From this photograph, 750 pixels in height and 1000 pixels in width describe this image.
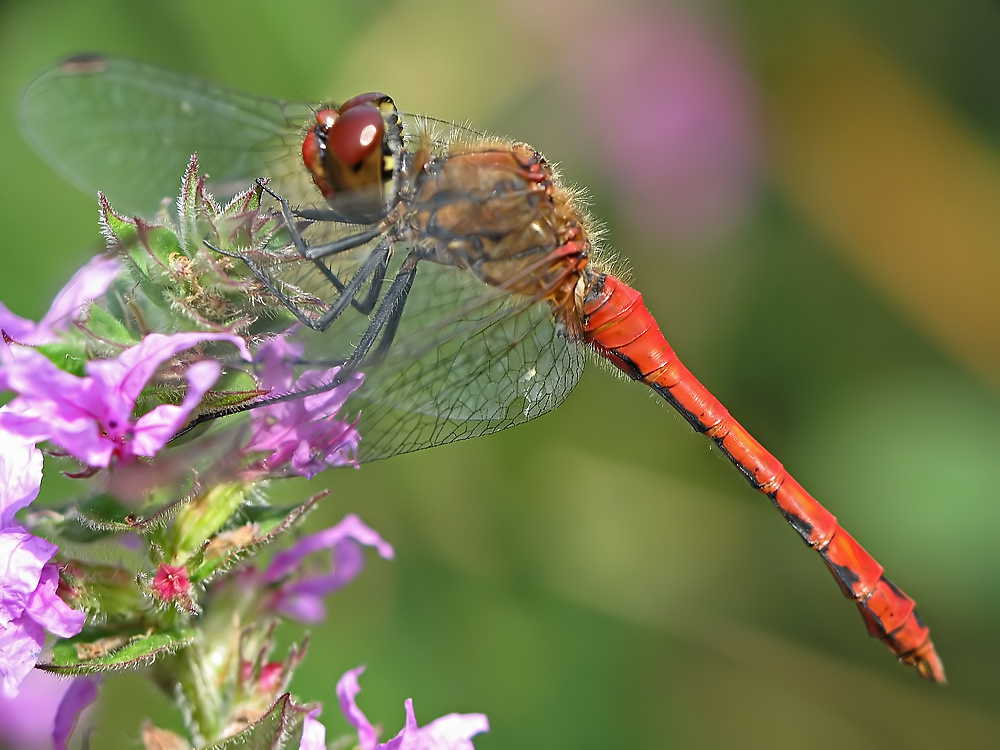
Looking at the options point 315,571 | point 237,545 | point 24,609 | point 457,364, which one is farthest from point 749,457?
point 24,609

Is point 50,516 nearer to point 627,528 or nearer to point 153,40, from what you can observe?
point 627,528

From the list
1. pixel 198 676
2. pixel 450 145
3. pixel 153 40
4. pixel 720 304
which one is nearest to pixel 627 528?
pixel 720 304

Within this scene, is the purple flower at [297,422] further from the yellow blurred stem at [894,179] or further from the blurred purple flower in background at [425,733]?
the yellow blurred stem at [894,179]

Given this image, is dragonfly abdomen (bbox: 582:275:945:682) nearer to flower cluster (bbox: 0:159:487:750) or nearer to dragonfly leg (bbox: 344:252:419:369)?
dragonfly leg (bbox: 344:252:419:369)

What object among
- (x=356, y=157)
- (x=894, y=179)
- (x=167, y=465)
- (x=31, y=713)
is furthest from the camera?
(x=894, y=179)

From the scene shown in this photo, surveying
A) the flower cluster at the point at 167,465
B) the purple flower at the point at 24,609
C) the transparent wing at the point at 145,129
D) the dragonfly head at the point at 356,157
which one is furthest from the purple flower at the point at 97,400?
the transparent wing at the point at 145,129

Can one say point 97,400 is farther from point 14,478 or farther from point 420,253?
point 420,253

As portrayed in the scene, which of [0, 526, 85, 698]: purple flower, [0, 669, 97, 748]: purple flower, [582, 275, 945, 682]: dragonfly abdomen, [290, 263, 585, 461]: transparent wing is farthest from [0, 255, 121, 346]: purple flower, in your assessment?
[0, 669, 97, 748]: purple flower
